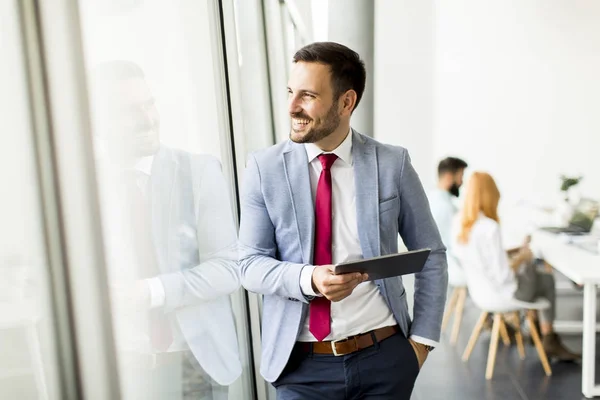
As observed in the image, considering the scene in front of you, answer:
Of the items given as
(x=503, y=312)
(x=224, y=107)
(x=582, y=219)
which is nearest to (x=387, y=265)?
(x=224, y=107)

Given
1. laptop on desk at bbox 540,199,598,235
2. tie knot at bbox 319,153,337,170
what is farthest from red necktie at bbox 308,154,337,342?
laptop on desk at bbox 540,199,598,235

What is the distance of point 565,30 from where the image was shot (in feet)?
21.6

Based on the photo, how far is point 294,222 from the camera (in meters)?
1.74

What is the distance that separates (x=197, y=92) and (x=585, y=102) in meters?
5.80

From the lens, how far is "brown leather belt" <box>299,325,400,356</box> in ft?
5.65

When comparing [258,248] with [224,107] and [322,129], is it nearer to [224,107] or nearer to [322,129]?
[322,129]

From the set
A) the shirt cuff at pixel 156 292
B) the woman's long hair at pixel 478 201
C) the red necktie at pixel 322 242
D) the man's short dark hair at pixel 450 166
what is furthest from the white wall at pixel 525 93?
the shirt cuff at pixel 156 292

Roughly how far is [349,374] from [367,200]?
0.50 meters

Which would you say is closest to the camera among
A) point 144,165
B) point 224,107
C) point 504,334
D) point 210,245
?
point 144,165

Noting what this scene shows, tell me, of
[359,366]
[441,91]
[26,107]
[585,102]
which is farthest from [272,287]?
[585,102]

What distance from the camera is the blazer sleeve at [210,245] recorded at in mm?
1803

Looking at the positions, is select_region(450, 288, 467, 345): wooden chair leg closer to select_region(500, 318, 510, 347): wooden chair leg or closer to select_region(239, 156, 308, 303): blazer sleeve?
select_region(500, 318, 510, 347): wooden chair leg

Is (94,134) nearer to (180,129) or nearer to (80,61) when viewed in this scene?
(80,61)

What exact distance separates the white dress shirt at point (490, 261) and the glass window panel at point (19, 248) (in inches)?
134
